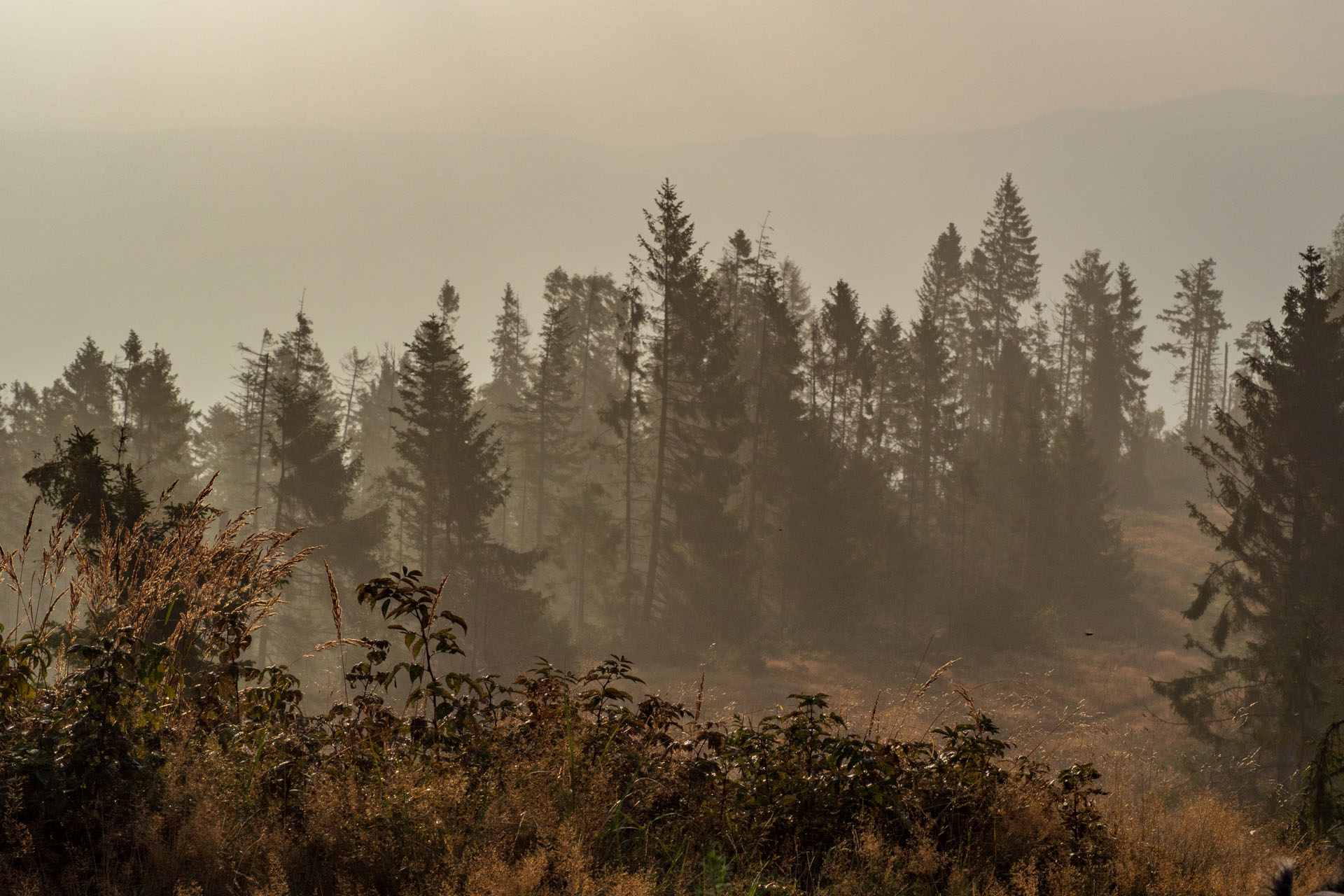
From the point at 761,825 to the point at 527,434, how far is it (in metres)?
44.8

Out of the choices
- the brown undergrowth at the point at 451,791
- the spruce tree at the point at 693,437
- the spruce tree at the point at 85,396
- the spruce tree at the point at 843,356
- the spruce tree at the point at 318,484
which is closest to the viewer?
the brown undergrowth at the point at 451,791

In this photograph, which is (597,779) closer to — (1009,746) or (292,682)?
(292,682)

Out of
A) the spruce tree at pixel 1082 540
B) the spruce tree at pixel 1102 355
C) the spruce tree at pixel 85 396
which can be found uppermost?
the spruce tree at pixel 1102 355

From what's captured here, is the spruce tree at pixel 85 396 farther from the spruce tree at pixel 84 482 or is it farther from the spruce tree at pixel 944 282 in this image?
the spruce tree at pixel 944 282

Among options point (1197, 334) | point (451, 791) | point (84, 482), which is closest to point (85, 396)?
point (84, 482)

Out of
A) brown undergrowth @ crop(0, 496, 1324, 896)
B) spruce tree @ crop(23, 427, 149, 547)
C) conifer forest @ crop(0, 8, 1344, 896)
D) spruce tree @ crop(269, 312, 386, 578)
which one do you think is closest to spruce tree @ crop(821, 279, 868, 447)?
conifer forest @ crop(0, 8, 1344, 896)

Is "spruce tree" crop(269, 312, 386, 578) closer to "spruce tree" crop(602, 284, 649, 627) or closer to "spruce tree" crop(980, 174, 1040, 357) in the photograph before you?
"spruce tree" crop(602, 284, 649, 627)

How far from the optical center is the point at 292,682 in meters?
4.43

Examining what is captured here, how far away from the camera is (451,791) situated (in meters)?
3.42

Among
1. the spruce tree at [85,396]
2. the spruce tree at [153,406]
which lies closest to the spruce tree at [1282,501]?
the spruce tree at [153,406]

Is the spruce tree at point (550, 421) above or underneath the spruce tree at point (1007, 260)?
underneath

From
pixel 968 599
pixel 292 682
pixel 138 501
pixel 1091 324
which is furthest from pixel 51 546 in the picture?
pixel 1091 324

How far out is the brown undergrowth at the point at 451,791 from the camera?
3230 millimetres

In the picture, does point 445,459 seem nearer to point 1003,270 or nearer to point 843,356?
point 843,356
